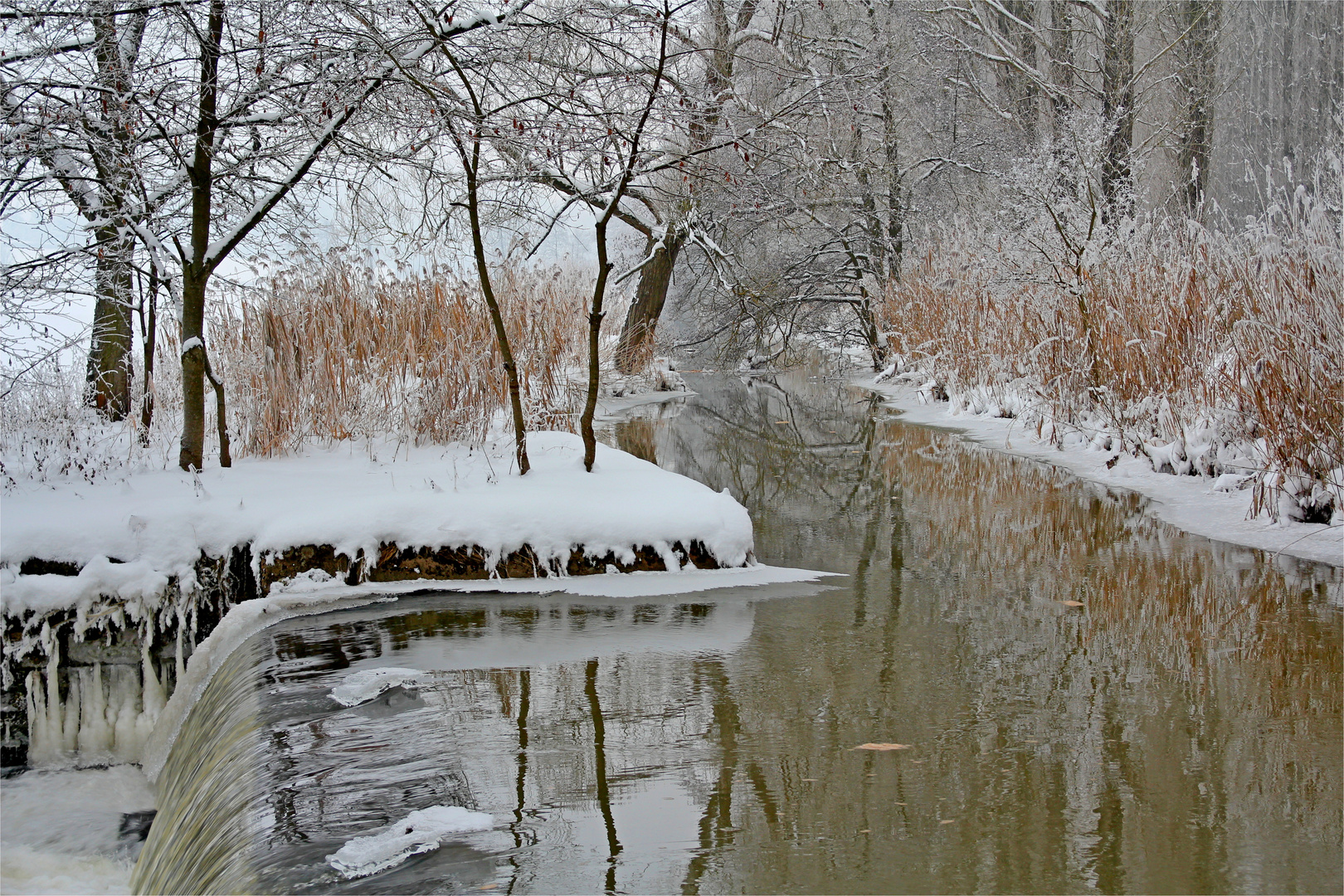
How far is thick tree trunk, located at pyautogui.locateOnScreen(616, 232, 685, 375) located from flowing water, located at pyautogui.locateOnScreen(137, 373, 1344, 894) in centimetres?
1011

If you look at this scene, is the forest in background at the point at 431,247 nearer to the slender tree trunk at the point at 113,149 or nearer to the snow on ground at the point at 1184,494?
the slender tree trunk at the point at 113,149

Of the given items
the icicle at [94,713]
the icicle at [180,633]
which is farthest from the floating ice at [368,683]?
the icicle at [94,713]

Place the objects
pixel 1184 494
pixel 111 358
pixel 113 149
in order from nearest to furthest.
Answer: pixel 113 149 < pixel 1184 494 < pixel 111 358

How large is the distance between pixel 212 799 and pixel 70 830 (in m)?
1.17

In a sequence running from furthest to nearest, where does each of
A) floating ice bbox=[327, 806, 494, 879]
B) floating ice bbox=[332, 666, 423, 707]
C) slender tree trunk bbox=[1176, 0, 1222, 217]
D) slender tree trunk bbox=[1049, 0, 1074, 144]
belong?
slender tree trunk bbox=[1049, 0, 1074, 144] < slender tree trunk bbox=[1176, 0, 1222, 217] < floating ice bbox=[332, 666, 423, 707] < floating ice bbox=[327, 806, 494, 879]

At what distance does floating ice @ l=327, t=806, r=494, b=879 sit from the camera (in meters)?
2.14

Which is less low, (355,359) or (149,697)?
(355,359)

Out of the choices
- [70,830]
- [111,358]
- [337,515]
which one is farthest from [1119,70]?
[70,830]

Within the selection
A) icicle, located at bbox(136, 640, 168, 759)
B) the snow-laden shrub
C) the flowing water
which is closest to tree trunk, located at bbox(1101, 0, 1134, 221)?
the snow-laden shrub

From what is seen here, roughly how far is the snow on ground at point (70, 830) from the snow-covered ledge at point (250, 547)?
0.70 feet

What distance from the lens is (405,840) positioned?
2207 mm

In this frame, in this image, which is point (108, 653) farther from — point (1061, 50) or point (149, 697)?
point (1061, 50)

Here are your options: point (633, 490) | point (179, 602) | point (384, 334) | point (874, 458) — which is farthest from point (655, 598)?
point (874, 458)

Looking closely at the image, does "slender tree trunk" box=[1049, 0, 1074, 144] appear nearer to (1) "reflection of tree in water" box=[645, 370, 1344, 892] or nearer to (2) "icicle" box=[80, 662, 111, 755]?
(1) "reflection of tree in water" box=[645, 370, 1344, 892]
